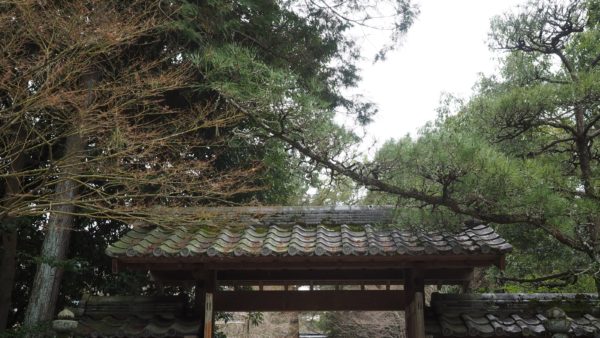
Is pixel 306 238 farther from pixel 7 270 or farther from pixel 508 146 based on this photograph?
pixel 7 270

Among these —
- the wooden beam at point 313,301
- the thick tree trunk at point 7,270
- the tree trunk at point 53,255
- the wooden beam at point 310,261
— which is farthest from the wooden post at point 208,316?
the thick tree trunk at point 7,270

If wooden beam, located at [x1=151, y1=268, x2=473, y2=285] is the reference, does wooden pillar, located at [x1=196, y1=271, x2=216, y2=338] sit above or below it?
below

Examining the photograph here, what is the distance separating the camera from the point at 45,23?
22.1ft

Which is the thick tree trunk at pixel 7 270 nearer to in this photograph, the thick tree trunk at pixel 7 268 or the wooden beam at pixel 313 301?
the thick tree trunk at pixel 7 268

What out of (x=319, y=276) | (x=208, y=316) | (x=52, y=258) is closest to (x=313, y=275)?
(x=319, y=276)

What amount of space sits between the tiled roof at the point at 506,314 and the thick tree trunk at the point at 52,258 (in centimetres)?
534

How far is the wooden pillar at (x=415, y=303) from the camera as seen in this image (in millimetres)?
5695

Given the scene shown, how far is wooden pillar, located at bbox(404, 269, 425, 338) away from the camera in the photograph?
5695 mm

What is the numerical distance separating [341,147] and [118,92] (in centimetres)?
306

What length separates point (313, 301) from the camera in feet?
20.9

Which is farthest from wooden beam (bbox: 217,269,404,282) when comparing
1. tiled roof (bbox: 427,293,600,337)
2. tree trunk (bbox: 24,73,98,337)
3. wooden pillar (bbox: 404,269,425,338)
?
tree trunk (bbox: 24,73,98,337)

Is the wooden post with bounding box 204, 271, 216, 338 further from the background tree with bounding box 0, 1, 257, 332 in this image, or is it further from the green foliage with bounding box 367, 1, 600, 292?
the green foliage with bounding box 367, 1, 600, 292

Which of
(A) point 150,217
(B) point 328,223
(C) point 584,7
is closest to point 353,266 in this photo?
(B) point 328,223

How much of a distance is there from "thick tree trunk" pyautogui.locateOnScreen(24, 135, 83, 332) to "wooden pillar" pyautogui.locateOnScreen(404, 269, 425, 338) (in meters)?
4.90
